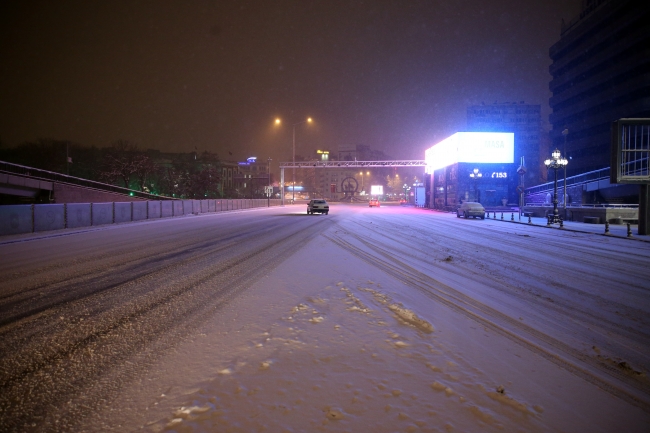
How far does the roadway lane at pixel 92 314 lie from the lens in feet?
10.8

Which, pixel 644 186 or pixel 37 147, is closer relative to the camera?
pixel 644 186

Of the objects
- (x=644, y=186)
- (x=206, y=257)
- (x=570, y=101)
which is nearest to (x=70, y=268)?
(x=206, y=257)

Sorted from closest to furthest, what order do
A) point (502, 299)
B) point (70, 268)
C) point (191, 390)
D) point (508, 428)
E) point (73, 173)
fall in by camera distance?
point (508, 428), point (191, 390), point (502, 299), point (70, 268), point (73, 173)

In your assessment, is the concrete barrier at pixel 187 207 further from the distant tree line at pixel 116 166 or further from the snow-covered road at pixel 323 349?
the snow-covered road at pixel 323 349

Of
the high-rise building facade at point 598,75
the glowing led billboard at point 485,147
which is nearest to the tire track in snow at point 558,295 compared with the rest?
A: the glowing led billboard at point 485,147

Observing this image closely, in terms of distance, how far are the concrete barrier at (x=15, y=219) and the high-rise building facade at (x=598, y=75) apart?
192ft

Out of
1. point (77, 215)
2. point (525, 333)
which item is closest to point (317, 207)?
point (77, 215)

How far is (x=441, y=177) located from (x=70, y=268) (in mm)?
62671

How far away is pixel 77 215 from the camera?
21.8m

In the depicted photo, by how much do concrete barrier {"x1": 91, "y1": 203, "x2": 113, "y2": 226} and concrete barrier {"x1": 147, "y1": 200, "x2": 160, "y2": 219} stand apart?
5.52 m

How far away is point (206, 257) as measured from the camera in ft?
35.6

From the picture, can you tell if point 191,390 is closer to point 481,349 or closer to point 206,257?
point 481,349

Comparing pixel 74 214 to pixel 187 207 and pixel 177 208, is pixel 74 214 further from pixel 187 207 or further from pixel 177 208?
pixel 187 207

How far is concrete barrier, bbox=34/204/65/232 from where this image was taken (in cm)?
1917
